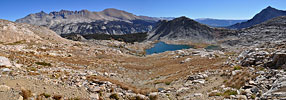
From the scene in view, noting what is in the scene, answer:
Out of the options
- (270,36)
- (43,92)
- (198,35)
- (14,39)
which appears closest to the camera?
(43,92)

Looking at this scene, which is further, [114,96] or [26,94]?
[114,96]

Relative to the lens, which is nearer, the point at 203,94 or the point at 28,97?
the point at 28,97

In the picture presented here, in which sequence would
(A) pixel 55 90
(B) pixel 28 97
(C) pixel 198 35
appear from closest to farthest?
(B) pixel 28 97 → (A) pixel 55 90 → (C) pixel 198 35

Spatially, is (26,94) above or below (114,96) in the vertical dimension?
above

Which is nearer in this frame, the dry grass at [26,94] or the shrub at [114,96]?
the dry grass at [26,94]

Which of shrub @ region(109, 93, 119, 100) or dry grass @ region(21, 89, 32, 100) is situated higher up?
dry grass @ region(21, 89, 32, 100)

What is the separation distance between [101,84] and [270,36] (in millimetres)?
159338

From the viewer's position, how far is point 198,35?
640ft

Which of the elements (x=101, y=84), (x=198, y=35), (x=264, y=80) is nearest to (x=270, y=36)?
(x=198, y=35)

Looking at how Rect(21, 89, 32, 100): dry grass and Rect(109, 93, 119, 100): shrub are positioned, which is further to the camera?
Rect(109, 93, 119, 100): shrub

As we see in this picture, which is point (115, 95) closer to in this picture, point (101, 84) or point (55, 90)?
point (101, 84)

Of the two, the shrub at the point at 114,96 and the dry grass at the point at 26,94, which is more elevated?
the dry grass at the point at 26,94

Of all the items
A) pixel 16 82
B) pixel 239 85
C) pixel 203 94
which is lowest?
pixel 203 94

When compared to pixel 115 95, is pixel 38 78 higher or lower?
higher
